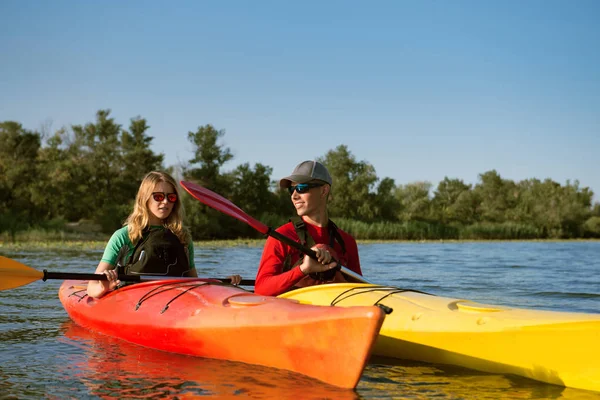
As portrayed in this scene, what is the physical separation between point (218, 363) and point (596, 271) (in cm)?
1002

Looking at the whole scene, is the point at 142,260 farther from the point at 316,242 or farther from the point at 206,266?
the point at 206,266

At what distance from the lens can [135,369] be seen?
12.5 ft

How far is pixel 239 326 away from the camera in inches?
141

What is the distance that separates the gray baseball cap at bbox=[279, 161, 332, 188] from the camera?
380cm

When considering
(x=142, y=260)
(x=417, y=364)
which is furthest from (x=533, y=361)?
(x=142, y=260)

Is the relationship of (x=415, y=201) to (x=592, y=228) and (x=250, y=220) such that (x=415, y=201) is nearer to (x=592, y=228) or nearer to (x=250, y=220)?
(x=592, y=228)

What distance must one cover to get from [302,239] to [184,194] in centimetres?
2330

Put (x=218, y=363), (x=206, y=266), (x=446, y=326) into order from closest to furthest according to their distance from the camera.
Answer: (x=446, y=326) → (x=218, y=363) → (x=206, y=266)

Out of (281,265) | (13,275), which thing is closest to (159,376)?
(281,265)

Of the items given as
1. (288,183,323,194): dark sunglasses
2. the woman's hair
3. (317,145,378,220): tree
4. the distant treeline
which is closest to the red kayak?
the woman's hair

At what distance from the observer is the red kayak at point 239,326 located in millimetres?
2990

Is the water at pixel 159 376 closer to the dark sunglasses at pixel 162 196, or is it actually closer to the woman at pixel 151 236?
the woman at pixel 151 236

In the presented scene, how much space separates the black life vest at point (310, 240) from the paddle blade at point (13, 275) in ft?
6.43

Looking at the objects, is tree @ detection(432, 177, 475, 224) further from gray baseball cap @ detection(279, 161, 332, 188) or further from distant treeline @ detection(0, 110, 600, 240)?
gray baseball cap @ detection(279, 161, 332, 188)
